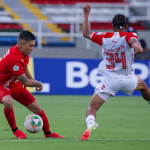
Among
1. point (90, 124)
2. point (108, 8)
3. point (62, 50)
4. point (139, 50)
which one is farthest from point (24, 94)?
point (108, 8)

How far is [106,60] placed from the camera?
18.4 ft

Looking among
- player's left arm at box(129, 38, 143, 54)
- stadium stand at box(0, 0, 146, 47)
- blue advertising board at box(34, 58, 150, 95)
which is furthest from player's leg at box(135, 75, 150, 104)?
stadium stand at box(0, 0, 146, 47)

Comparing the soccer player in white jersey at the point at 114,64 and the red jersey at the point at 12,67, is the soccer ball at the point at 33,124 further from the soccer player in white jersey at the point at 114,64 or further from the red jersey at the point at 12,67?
the soccer player in white jersey at the point at 114,64

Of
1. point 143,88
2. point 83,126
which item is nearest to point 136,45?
point 143,88

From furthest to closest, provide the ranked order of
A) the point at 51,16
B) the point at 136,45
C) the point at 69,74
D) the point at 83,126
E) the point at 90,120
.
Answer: the point at 51,16
the point at 69,74
the point at 83,126
the point at 90,120
the point at 136,45

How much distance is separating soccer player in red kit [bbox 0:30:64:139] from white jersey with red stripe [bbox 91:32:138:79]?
1090 mm

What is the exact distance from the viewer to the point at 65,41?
63.6ft

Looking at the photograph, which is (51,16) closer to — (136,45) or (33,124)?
(33,124)

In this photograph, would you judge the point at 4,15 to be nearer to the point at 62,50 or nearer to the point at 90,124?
the point at 62,50

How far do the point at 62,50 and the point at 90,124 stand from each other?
10762 mm

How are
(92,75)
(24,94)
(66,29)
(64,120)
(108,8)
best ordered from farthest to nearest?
(108,8) → (66,29) → (92,75) → (64,120) → (24,94)

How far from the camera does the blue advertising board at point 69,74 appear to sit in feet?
42.7

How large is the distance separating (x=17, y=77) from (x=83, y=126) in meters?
2.32

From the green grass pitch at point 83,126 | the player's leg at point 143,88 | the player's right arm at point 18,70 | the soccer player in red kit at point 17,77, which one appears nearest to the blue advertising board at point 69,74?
the green grass pitch at point 83,126
